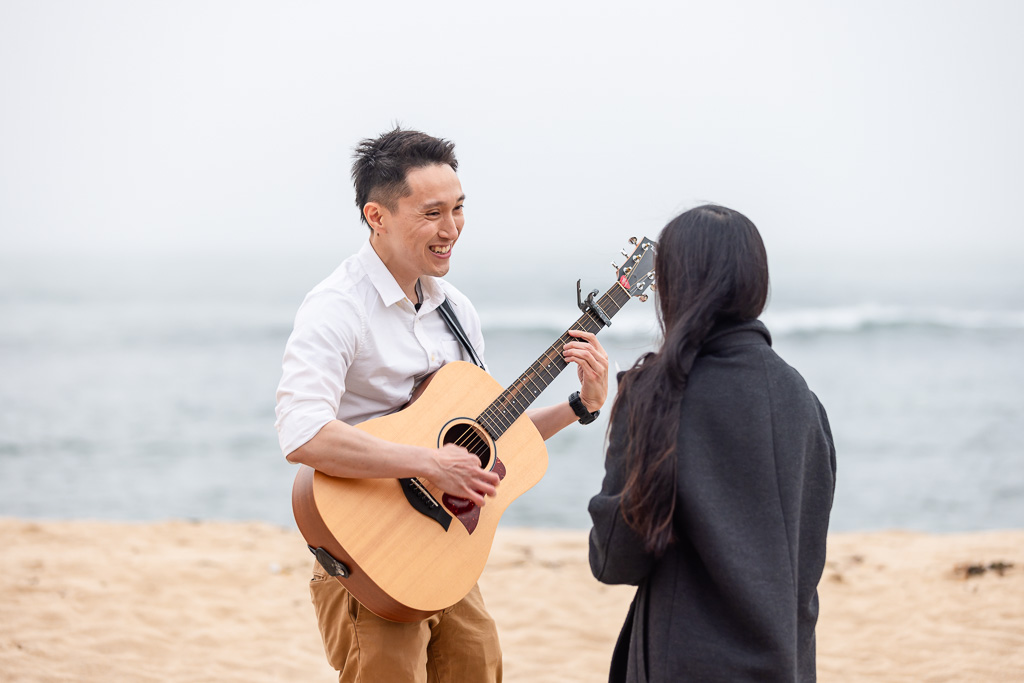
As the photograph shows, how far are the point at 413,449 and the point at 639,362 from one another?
0.81 m

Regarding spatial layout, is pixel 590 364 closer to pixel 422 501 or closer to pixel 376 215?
pixel 422 501

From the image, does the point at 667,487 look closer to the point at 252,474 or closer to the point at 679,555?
the point at 679,555

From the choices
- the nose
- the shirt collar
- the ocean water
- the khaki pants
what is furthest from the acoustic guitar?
the ocean water

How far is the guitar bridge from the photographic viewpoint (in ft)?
7.36

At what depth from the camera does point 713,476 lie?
5.03ft

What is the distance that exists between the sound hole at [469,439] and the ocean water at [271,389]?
16.1 feet

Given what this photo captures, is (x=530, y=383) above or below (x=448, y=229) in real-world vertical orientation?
below

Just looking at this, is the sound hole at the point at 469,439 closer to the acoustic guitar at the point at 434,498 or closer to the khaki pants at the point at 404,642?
the acoustic guitar at the point at 434,498

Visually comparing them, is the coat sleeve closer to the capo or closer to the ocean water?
the capo

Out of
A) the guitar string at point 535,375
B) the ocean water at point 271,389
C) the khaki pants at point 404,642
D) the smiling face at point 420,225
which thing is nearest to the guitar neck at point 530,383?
the guitar string at point 535,375

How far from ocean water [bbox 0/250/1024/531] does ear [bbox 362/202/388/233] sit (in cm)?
498

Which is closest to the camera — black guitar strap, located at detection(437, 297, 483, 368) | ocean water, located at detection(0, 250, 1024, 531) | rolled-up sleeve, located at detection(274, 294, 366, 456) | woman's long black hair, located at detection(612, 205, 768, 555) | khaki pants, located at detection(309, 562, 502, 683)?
woman's long black hair, located at detection(612, 205, 768, 555)

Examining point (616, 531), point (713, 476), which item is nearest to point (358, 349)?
point (616, 531)

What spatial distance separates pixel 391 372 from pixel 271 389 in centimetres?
1434
